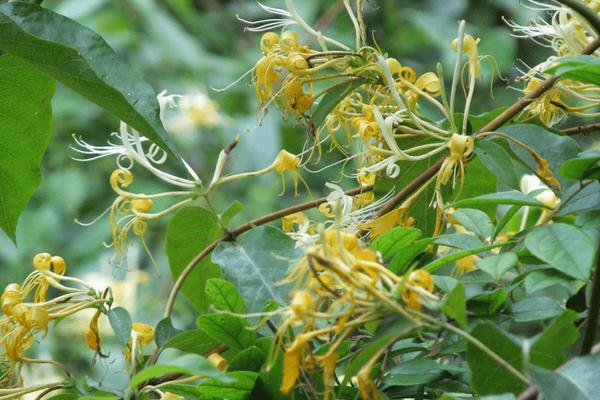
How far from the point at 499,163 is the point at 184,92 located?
1717mm

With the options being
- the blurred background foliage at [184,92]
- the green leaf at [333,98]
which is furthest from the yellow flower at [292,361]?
the blurred background foliage at [184,92]

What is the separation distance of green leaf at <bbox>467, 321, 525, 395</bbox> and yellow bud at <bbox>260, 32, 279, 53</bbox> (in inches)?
9.5

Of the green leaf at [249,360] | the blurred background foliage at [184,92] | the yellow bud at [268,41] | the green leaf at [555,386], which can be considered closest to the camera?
the green leaf at [555,386]

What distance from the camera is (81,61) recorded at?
51cm

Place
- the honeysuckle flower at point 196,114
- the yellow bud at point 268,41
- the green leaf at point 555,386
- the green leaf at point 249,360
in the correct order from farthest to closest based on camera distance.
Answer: the honeysuckle flower at point 196,114 → the yellow bud at point 268,41 → the green leaf at point 249,360 → the green leaf at point 555,386

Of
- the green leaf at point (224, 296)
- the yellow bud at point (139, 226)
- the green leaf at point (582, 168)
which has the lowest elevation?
the yellow bud at point (139, 226)

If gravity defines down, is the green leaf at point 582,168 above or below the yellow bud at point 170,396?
above

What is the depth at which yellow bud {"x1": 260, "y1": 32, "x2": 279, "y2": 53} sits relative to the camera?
55 centimetres

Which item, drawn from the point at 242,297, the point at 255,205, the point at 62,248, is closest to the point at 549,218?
the point at 242,297

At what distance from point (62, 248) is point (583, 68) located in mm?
1833

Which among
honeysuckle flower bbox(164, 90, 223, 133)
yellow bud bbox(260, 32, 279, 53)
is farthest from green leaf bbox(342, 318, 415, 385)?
honeysuckle flower bbox(164, 90, 223, 133)

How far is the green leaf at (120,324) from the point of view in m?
0.51

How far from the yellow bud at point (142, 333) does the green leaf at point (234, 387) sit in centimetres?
10

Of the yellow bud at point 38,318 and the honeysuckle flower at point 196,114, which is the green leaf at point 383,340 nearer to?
the yellow bud at point 38,318
